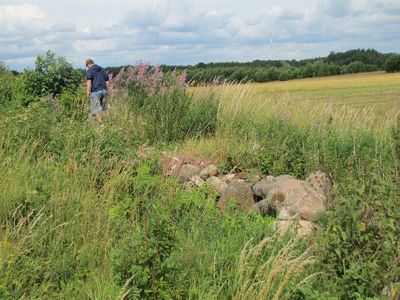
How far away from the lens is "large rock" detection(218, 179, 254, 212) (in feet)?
21.4

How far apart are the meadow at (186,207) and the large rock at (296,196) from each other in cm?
29

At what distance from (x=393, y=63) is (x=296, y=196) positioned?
2597 inches

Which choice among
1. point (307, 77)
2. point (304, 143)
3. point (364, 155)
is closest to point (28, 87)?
point (304, 143)

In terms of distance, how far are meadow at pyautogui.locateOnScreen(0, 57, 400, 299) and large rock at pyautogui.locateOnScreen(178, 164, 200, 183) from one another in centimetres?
51

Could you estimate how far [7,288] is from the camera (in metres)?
3.89

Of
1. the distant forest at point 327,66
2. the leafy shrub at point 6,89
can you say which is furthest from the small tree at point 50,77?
the distant forest at point 327,66

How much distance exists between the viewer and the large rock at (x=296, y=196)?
19.3ft

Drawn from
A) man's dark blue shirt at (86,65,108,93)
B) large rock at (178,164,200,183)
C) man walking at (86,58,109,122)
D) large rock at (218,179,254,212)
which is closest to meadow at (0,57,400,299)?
large rock at (218,179,254,212)

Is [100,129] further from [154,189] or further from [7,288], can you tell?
[7,288]

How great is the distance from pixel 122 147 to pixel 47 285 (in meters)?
3.58

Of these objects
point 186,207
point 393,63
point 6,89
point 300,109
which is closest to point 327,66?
point 393,63

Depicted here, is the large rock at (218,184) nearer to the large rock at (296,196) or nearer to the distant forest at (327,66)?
the large rock at (296,196)

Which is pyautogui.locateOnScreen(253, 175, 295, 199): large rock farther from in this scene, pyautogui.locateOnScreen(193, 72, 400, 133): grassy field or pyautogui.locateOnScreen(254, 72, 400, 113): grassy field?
pyautogui.locateOnScreen(254, 72, 400, 113): grassy field

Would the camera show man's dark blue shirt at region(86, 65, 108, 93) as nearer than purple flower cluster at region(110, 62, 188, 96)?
No
